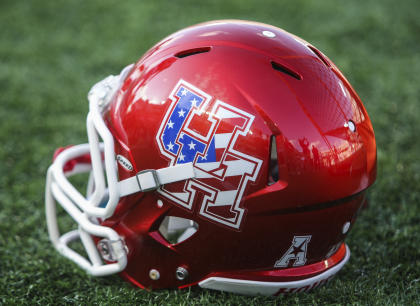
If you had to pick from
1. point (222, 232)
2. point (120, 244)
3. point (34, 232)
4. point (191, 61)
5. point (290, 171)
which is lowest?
point (34, 232)

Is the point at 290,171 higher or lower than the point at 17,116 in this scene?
higher

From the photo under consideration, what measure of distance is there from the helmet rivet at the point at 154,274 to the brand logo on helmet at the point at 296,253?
1.42 feet

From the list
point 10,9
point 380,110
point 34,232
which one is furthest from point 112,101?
point 10,9

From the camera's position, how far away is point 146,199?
1679 millimetres

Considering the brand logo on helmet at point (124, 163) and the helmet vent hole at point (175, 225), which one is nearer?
the brand logo on helmet at point (124, 163)

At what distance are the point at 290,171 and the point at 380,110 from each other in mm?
2203

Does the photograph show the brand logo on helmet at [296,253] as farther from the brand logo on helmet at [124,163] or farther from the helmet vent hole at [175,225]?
the brand logo on helmet at [124,163]

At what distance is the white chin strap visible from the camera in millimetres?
1619

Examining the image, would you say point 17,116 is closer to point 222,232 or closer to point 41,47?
point 41,47

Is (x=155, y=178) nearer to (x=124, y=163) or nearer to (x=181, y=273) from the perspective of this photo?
(x=124, y=163)

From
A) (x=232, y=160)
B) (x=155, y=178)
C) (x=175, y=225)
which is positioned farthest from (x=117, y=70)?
(x=232, y=160)

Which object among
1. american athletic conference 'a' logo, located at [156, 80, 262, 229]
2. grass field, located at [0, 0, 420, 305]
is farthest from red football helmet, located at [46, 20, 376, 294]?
grass field, located at [0, 0, 420, 305]

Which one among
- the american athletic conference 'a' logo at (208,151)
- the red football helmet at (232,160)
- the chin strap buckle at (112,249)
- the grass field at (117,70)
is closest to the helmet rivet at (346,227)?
the red football helmet at (232,160)

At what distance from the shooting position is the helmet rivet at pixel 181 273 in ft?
5.66
